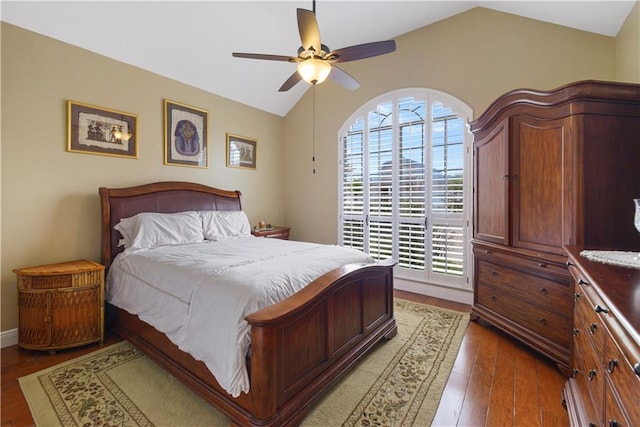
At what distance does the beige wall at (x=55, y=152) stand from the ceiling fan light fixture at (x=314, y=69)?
222 cm

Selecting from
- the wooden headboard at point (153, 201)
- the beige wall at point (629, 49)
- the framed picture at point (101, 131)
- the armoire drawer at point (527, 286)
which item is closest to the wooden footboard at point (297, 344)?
the wooden headboard at point (153, 201)

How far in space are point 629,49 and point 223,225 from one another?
404cm

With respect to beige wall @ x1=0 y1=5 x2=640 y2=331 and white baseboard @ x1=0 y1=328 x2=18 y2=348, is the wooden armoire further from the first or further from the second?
white baseboard @ x1=0 y1=328 x2=18 y2=348

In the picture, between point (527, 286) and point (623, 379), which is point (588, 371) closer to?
point (623, 379)

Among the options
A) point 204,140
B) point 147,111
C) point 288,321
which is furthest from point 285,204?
point 288,321

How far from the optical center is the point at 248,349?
1510 mm

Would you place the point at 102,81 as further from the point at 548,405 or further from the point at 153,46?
the point at 548,405

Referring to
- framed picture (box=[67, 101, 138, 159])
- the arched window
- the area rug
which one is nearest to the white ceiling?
framed picture (box=[67, 101, 138, 159])

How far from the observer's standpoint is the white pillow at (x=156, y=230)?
9.32 ft

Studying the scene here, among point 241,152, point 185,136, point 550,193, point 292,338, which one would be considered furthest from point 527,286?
point 185,136

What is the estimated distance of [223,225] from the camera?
11.6ft

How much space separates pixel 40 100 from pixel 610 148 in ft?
14.8

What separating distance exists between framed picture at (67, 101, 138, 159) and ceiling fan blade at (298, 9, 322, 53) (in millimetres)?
2282

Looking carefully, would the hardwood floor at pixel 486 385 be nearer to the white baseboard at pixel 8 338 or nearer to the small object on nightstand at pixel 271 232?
the white baseboard at pixel 8 338
